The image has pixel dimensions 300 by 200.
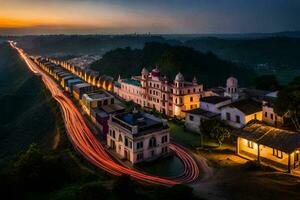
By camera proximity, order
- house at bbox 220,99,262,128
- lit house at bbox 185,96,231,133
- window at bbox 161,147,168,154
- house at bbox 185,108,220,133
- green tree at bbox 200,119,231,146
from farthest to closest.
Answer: lit house at bbox 185,96,231,133
house at bbox 185,108,220,133
house at bbox 220,99,262,128
green tree at bbox 200,119,231,146
window at bbox 161,147,168,154

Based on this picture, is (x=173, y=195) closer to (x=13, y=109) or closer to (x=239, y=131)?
(x=239, y=131)

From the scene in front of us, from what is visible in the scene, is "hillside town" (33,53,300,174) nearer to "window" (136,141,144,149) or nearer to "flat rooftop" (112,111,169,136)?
"flat rooftop" (112,111,169,136)

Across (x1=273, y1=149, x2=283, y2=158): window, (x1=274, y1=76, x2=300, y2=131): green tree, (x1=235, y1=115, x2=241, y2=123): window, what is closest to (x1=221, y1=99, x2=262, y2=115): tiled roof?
(x1=235, y1=115, x2=241, y2=123): window

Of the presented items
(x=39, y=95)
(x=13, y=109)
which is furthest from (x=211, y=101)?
(x=13, y=109)

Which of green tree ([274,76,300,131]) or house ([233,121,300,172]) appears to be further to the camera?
green tree ([274,76,300,131])

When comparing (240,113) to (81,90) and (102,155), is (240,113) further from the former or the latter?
(81,90)

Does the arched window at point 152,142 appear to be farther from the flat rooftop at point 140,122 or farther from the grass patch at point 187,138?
the grass patch at point 187,138
